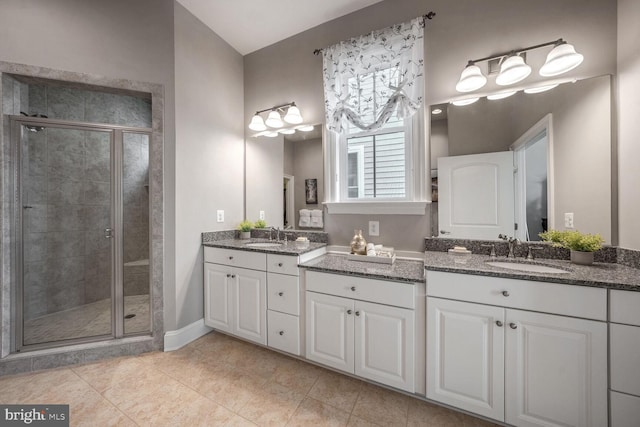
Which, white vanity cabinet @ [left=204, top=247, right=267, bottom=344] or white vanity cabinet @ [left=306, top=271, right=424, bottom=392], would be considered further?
white vanity cabinet @ [left=204, top=247, right=267, bottom=344]

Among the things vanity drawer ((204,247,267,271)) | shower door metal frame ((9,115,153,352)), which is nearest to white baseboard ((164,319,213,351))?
shower door metal frame ((9,115,153,352))

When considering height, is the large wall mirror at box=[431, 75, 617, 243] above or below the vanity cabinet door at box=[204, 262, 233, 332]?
above

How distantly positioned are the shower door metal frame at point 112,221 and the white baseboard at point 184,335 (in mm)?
201

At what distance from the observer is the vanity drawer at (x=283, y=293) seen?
182 centimetres

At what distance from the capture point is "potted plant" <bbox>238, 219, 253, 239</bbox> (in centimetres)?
263

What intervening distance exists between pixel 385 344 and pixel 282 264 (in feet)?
2.94

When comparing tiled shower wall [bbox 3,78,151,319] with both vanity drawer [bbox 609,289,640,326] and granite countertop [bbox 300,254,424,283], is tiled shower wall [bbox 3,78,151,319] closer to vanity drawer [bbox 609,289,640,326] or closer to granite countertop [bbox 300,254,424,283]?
granite countertop [bbox 300,254,424,283]

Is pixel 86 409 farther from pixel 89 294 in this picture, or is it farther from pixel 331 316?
pixel 331 316

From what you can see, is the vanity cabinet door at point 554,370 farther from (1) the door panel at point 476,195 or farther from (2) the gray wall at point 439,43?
(2) the gray wall at point 439,43

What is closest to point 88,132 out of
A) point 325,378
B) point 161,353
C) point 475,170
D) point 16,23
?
point 16,23

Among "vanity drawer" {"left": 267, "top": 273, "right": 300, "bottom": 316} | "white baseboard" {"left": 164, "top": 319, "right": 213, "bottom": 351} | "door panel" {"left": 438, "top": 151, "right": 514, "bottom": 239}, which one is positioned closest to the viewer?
"door panel" {"left": 438, "top": 151, "right": 514, "bottom": 239}

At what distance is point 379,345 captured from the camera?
1502 millimetres

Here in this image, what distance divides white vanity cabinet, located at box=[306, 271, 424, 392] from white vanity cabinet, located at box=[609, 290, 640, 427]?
31.5 inches
